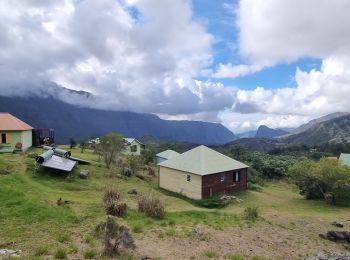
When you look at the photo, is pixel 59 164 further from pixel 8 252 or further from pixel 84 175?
pixel 8 252

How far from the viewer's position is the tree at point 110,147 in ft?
112

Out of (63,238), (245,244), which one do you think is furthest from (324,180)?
(63,238)

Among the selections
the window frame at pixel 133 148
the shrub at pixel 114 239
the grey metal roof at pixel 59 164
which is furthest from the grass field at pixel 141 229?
the window frame at pixel 133 148

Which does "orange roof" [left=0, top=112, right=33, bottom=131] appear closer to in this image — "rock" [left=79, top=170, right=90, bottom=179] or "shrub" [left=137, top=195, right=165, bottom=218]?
"rock" [left=79, top=170, right=90, bottom=179]

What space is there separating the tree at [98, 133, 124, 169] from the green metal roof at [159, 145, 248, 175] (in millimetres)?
5661

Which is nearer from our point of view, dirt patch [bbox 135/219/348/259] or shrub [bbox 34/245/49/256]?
shrub [bbox 34/245/49/256]

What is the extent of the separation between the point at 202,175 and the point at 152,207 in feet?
39.6

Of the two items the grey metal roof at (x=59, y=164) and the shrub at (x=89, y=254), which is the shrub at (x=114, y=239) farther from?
the grey metal roof at (x=59, y=164)

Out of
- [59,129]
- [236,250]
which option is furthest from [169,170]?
[59,129]

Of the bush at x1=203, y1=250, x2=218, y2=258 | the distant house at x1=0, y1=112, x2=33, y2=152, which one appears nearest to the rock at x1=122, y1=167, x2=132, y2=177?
the distant house at x1=0, y1=112, x2=33, y2=152

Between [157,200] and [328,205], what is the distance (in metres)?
17.9

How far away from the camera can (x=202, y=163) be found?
3016 centimetres

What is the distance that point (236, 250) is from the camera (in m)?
12.5

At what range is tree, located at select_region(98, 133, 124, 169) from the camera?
34.3m
